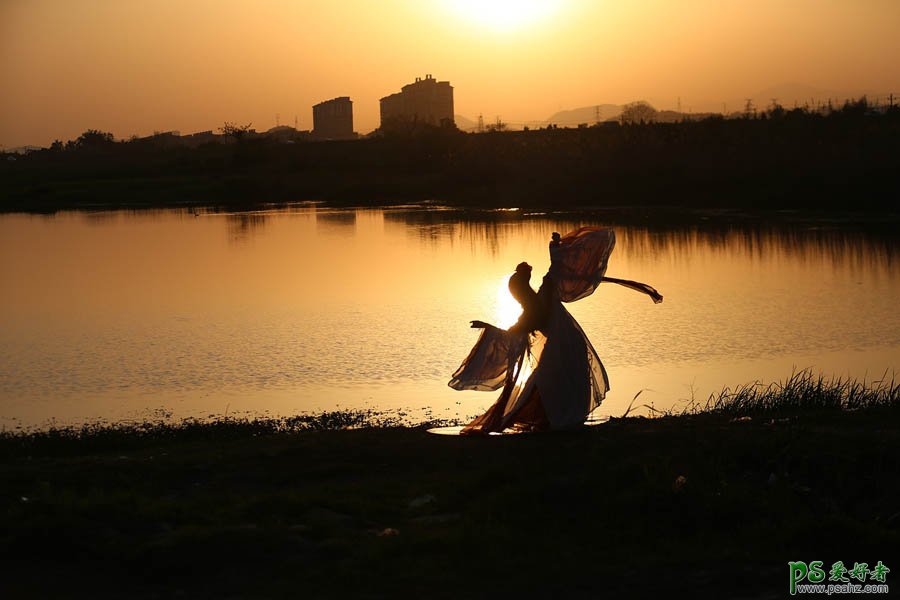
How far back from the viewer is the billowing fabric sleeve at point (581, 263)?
35.4ft

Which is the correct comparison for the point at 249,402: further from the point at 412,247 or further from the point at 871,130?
the point at 871,130

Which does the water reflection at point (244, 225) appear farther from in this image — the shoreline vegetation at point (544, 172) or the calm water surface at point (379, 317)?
the shoreline vegetation at point (544, 172)

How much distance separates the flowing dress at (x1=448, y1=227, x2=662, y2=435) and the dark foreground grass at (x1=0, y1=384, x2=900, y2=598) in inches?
12.9

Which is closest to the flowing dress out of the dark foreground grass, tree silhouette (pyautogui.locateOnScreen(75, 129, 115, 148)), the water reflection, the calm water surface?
the dark foreground grass

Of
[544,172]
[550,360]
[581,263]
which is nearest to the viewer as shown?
[550,360]

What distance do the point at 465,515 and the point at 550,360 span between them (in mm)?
2726

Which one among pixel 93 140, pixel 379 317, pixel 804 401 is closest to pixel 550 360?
pixel 804 401

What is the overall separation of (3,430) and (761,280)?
2077cm

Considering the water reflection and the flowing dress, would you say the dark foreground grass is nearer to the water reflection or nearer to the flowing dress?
the flowing dress

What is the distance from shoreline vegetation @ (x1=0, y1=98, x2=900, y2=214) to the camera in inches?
2105

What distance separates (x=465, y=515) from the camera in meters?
7.91

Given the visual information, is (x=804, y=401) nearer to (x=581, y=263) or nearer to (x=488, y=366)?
(x=581, y=263)

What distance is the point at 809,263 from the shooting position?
33188 mm

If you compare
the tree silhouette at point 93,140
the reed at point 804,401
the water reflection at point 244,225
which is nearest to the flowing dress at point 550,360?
the reed at point 804,401
